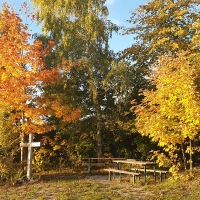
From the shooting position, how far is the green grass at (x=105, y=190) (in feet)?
26.7

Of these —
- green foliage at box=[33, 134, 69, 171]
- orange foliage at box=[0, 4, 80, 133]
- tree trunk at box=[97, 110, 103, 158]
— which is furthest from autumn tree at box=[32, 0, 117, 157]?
orange foliage at box=[0, 4, 80, 133]

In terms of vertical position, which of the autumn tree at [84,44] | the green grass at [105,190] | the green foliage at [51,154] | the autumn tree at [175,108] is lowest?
the green grass at [105,190]

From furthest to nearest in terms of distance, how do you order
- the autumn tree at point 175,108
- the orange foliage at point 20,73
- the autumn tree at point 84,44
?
1. the autumn tree at point 84,44
2. the orange foliage at point 20,73
3. the autumn tree at point 175,108

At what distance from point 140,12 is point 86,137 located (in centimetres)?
735

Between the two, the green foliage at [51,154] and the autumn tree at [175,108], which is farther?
the green foliage at [51,154]

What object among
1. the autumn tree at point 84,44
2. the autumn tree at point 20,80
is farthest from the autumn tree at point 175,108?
the autumn tree at point 84,44

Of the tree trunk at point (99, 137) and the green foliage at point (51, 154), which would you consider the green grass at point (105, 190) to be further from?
the tree trunk at point (99, 137)

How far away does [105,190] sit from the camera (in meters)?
9.10

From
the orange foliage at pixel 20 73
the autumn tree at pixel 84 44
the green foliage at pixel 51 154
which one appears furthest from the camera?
the autumn tree at pixel 84 44

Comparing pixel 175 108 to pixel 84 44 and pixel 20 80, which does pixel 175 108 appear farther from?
pixel 84 44

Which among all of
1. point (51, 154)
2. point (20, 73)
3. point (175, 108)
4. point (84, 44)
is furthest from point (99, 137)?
point (175, 108)

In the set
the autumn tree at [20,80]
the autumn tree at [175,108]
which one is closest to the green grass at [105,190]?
the autumn tree at [175,108]

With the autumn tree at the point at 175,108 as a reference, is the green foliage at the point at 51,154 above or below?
below

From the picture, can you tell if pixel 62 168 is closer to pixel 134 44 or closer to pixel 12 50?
pixel 12 50
